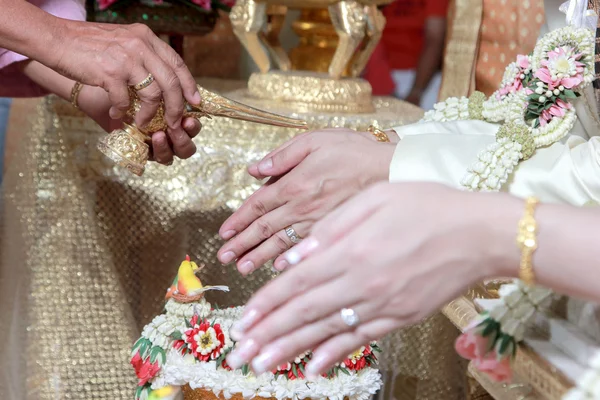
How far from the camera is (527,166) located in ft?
2.61

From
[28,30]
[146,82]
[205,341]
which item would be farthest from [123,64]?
[205,341]

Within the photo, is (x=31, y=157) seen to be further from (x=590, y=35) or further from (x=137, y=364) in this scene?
(x=590, y=35)

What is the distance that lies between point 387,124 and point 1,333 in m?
0.84

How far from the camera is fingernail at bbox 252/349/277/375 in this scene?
526mm

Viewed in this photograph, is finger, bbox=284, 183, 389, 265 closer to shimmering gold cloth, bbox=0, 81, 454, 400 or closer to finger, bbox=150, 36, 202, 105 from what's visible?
finger, bbox=150, 36, 202, 105

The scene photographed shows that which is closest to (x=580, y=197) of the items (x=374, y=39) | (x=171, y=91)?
(x=171, y=91)

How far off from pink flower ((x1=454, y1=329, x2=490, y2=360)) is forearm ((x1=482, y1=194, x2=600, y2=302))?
0.27 feet

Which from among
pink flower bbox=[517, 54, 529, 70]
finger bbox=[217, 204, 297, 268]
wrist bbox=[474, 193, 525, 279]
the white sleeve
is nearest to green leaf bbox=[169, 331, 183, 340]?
finger bbox=[217, 204, 297, 268]

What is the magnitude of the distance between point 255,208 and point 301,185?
0.07 meters

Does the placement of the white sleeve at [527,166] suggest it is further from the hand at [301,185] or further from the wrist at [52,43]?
the wrist at [52,43]

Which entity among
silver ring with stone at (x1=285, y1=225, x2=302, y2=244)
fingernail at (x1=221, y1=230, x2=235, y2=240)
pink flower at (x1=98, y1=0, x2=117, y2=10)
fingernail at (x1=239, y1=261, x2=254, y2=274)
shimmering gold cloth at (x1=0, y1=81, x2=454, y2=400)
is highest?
silver ring with stone at (x1=285, y1=225, x2=302, y2=244)

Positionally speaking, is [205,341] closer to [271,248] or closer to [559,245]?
[271,248]

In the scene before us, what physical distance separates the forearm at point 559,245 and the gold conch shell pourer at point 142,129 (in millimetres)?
514

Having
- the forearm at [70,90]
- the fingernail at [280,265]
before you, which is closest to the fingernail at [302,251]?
the fingernail at [280,265]
